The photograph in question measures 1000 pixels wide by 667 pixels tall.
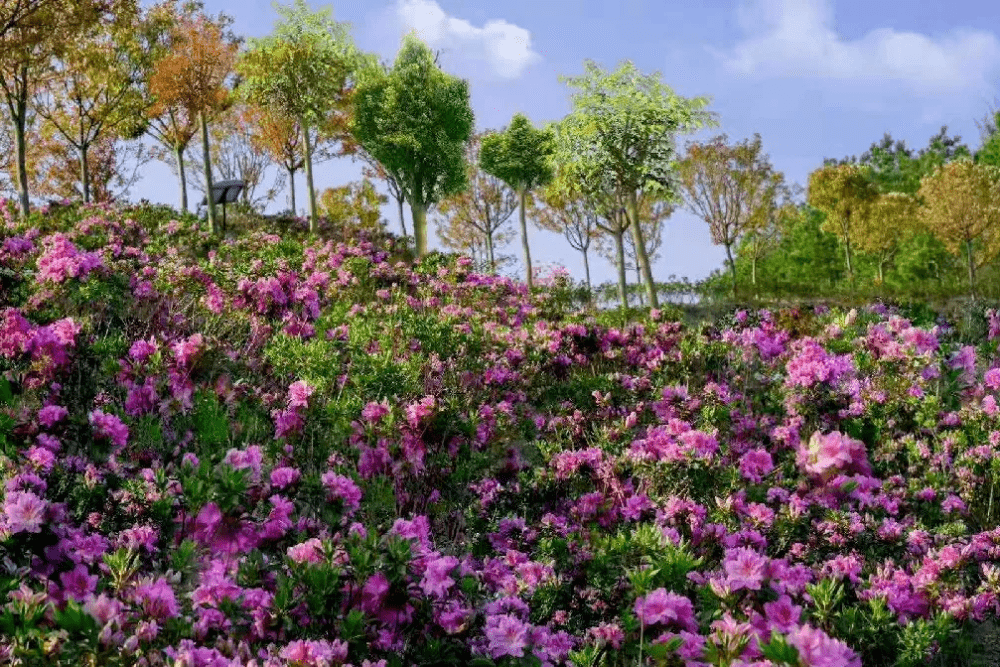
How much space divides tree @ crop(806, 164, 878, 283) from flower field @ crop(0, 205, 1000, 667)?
2536 centimetres

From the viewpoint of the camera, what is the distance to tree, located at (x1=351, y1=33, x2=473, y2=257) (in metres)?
29.2

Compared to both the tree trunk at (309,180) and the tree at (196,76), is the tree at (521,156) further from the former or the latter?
the tree at (196,76)

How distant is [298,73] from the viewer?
2481cm

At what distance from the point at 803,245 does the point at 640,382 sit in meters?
45.4

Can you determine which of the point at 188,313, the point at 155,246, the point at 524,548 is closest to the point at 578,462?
the point at 524,548

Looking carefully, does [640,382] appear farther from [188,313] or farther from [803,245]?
[803,245]

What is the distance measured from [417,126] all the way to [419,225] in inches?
132

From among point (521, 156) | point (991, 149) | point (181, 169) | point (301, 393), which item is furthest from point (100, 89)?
point (991, 149)

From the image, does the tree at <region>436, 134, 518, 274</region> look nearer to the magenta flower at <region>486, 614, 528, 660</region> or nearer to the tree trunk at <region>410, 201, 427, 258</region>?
the tree trunk at <region>410, 201, 427, 258</region>

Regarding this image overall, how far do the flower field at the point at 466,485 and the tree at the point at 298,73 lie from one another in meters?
15.1

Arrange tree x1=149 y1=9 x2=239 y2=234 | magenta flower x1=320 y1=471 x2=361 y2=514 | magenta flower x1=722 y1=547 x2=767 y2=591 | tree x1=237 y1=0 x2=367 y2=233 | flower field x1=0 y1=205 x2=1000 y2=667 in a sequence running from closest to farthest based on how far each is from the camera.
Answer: flower field x1=0 y1=205 x2=1000 y2=667, magenta flower x1=722 y1=547 x2=767 y2=591, magenta flower x1=320 y1=471 x2=361 y2=514, tree x1=149 y1=9 x2=239 y2=234, tree x1=237 y1=0 x2=367 y2=233

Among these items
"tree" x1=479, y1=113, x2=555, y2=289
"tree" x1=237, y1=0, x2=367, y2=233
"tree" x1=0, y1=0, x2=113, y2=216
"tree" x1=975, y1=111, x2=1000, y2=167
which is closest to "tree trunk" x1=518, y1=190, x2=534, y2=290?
"tree" x1=479, y1=113, x2=555, y2=289

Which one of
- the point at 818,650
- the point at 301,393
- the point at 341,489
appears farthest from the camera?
the point at 301,393

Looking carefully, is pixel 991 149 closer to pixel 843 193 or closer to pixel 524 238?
pixel 843 193
